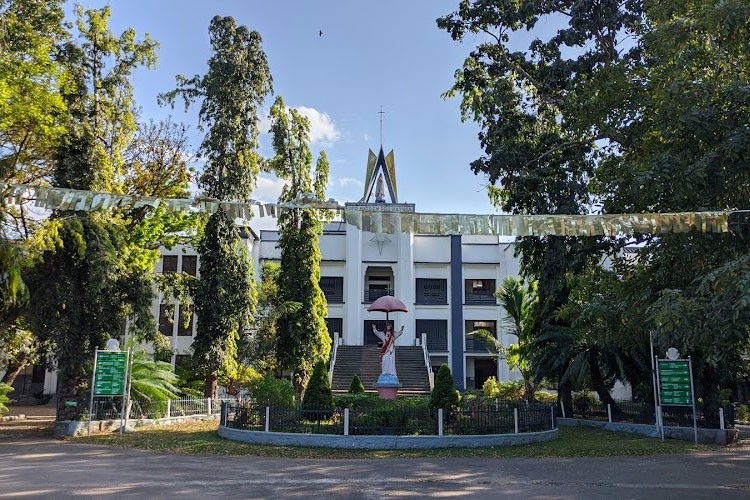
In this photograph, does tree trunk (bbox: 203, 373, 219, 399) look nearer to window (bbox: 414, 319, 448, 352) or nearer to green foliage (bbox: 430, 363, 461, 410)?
green foliage (bbox: 430, 363, 461, 410)

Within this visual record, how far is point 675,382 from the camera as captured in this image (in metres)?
14.3

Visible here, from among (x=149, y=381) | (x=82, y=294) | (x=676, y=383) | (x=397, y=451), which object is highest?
(x=82, y=294)

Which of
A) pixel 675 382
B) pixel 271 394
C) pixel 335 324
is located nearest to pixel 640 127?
pixel 675 382

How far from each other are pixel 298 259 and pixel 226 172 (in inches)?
205

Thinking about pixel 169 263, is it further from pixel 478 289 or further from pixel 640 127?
pixel 640 127

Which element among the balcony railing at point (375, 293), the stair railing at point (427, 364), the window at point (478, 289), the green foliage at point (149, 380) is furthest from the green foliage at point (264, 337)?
the window at point (478, 289)

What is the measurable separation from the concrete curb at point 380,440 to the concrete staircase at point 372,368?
15504mm

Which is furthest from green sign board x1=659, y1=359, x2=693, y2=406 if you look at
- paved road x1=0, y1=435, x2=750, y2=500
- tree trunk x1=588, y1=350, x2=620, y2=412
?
tree trunk x1=588, y1=350, x2=620, y2=412

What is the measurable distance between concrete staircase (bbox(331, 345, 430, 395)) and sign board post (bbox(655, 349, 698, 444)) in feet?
51.2

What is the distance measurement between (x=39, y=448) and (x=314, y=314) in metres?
12.0

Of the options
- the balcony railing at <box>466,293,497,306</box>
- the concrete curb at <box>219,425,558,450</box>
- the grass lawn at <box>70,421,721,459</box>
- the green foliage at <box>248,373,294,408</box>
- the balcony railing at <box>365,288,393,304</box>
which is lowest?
the grass lawn at <box>70,421,721,459</box>

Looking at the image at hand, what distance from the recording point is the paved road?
8414mm

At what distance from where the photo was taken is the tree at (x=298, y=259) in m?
23.5

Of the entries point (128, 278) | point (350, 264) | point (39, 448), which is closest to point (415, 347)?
point (350, 264)
